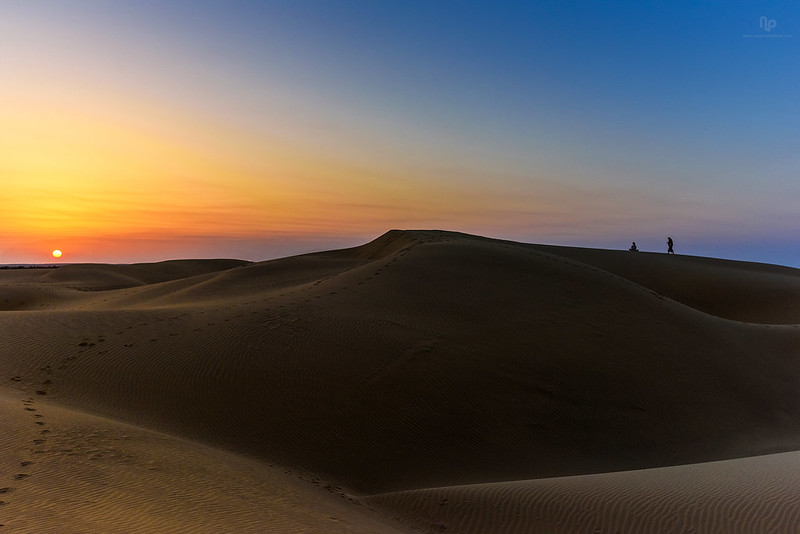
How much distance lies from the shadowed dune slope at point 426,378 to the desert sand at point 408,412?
5 cm

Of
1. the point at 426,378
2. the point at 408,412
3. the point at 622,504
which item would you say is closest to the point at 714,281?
the point at 426,378

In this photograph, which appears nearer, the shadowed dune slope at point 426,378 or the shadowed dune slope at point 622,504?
the shadowed dune slope at point 622,504

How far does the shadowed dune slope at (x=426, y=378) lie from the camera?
871 centimetres

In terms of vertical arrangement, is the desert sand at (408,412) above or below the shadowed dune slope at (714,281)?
below

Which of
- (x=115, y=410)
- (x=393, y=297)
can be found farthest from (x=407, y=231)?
(x=115, y=410)

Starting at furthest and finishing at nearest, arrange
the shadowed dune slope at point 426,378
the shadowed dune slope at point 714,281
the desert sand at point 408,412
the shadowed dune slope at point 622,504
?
the shadowed dune slope at point 714,281 → the shadowed dune slope at point 426,378 → the desert sand at point 408,412 → the shadowed dune slope at point 622,504

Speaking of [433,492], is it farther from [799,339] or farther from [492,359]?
[799,339]

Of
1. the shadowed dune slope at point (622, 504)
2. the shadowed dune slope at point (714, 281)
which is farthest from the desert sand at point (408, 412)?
the shadowed dune slope at point (714, 281)

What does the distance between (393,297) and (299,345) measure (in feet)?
14.9

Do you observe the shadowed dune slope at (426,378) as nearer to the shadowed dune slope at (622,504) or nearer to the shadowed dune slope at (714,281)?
the shadowed dune slope at (622,504)

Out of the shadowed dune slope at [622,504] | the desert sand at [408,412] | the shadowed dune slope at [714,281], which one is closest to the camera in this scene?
the shadowed dune slope at [622,504]

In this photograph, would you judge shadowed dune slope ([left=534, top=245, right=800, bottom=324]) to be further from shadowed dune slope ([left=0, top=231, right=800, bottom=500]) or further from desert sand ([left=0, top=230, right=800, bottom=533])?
shadowed dune slope ([left=0, top=231, right=800, bottom=500])

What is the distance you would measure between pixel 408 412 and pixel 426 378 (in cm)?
116

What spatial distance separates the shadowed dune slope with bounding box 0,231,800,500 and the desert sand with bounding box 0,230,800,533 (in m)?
0.05
